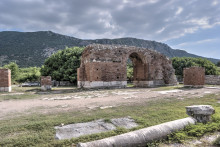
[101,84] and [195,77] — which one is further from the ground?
[195,77]

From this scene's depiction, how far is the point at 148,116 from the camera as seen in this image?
172 inches

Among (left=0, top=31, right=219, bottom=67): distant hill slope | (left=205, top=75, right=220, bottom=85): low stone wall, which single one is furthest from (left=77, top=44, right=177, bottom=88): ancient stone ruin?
(left=0, top=31, right=219, bottom=67): distant hill slope

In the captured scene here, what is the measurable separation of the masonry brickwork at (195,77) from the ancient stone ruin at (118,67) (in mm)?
4531

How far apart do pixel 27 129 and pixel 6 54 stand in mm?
78502

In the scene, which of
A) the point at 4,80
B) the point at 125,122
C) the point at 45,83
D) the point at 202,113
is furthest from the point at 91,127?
the point at 45,83

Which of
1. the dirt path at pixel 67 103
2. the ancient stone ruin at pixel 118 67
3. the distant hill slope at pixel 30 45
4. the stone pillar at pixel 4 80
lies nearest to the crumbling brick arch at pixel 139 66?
the ancient stone ruin at pixel 118 67

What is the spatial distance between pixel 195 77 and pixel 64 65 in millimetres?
19913

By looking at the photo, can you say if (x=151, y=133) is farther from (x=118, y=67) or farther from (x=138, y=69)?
(x=138, y=69)

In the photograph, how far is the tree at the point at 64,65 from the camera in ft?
80.6

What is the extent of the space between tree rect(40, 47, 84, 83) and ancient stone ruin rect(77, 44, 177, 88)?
28.0 feet

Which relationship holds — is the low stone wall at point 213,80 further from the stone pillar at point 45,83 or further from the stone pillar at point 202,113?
the stone pillar at point 45,83

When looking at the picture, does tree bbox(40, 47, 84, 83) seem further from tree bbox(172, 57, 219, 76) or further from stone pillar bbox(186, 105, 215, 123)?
tree bbox(172, 57, 219, 76)

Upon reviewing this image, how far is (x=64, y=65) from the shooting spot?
25.9 meters

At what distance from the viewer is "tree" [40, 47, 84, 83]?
24.6 meters
